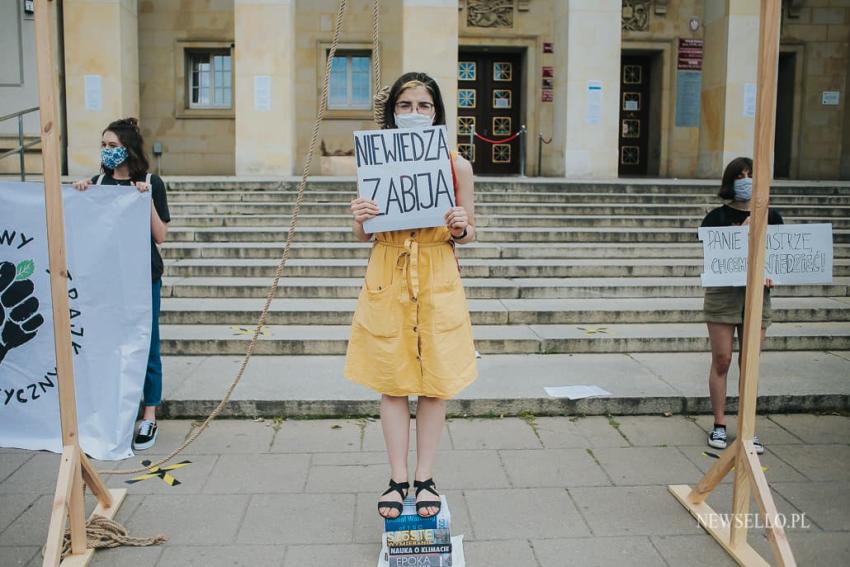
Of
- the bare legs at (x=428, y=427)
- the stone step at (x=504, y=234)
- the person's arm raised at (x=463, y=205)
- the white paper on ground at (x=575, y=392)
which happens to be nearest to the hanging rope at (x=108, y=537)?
the bare legs at (x=428, y=427)

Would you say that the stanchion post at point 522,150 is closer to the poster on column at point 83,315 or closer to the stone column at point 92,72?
the stone column at point 92,72

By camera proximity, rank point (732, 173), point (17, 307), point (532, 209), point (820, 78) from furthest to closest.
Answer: point (820, 78), point (532, 209), point (732, 173), point (17, 307)

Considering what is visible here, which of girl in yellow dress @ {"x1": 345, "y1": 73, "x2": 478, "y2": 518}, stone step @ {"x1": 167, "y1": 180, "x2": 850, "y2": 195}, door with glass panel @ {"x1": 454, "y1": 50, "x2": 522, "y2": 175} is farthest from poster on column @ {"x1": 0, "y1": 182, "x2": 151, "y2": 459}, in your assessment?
door with glass panel @ {"x1": 454, "y1": 50, "x2": 522, "y2": 175}

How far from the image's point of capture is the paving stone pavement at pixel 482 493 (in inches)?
132

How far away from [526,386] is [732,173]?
84.5 inches

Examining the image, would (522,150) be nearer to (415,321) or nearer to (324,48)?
(324,48)

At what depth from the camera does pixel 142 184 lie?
439 cm

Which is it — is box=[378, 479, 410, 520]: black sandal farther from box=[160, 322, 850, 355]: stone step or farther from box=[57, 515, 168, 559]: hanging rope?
box=[160, 322, 850, 355]: stone step

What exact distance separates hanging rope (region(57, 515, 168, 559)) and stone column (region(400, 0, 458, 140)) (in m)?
11.5

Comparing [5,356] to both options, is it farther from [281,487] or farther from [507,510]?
[507,510]

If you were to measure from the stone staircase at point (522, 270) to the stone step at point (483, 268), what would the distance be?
0.05 ft

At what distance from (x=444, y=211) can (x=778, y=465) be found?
2.72m

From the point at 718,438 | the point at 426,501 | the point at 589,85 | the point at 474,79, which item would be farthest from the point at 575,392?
the point at 474,79

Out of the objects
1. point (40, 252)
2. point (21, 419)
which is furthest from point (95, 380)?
point (40, 252)
